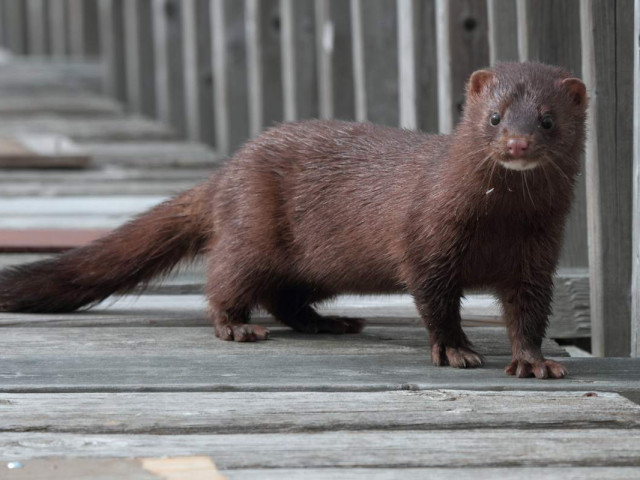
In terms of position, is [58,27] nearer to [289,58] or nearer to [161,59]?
[161,59]

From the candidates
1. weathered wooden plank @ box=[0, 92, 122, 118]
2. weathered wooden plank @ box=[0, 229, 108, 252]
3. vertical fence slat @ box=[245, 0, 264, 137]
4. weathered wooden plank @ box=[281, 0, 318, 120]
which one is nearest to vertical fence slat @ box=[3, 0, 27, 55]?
weathered wooden plank @ box=[0, 92, 122, 118]

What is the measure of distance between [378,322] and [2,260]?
1644 millimetres

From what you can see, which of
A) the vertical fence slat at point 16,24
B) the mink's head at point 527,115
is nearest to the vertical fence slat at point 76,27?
the vertical fence slat at point 16,24

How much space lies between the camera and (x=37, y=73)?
44.3ft

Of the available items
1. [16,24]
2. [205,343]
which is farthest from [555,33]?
[16,24]

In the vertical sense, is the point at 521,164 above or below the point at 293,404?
above

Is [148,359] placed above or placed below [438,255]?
below

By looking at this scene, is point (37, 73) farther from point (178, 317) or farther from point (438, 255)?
point (438, 255)

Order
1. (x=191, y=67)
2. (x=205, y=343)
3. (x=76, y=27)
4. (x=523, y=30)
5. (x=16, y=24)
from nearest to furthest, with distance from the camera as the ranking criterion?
(x=205, y=343) → (x=523, y=30) → (x=191, y=67) → (x=76, y=27) → (x=16, y=24)

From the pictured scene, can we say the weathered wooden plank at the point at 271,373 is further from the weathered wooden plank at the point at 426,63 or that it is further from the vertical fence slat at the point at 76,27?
the vertical fence slat at the point at 76,27

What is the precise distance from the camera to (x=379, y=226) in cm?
373

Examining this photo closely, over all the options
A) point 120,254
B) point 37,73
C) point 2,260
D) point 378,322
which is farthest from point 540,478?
point 37,73

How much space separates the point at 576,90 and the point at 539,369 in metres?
0.74

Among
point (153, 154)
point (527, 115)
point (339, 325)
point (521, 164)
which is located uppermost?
point (527, 115)
